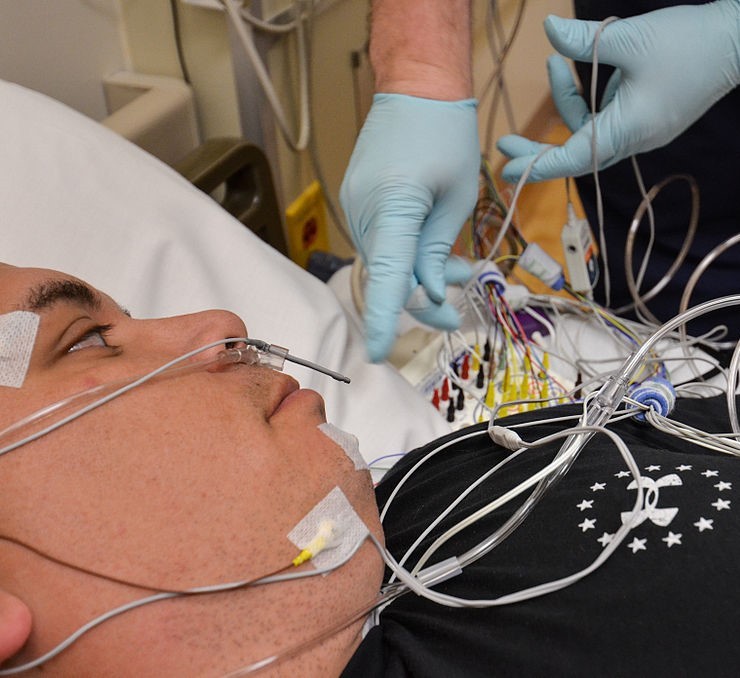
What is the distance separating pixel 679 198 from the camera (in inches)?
64.6

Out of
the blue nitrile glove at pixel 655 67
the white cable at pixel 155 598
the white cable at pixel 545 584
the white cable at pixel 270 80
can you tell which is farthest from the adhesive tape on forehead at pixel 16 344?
the white cable at pixel 270 80

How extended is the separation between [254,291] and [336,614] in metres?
0.78

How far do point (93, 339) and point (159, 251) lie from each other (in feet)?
1.73

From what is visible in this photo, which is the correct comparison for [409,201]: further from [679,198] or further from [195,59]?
[195,59]

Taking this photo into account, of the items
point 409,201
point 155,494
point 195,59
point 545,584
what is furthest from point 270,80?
point 545,584

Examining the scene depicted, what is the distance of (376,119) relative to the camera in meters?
1.43

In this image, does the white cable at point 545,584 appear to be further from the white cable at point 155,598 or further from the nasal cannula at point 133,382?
the nasal cannula at point 133,382

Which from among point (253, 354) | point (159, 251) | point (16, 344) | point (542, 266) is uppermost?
point (16, 344)

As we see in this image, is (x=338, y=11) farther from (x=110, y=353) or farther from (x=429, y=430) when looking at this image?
(x=110, y=353)

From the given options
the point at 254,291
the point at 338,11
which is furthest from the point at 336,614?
the point at 338,11

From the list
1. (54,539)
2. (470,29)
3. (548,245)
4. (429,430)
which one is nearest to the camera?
(54,539)

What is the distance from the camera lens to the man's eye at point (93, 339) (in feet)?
3.06

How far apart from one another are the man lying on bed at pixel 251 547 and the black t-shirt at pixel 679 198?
794 mm

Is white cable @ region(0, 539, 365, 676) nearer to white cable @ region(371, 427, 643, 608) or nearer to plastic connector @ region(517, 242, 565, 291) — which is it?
white cable @ region(371, 427, 643, 608)
